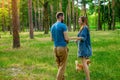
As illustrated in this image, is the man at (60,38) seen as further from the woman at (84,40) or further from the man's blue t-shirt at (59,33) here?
the woman at (84,40)

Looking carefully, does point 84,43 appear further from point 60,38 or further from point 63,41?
point 60,38

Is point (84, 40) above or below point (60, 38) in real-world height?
below

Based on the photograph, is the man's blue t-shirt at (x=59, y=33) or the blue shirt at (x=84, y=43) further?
the blue shirt at (x=84, y=43)

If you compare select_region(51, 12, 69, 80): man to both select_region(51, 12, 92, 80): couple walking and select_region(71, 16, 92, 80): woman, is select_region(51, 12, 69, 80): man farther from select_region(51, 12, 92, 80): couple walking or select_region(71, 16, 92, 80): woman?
select_region(71, 16, 92, 80): woman

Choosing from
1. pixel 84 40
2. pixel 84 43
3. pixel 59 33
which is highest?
pixel 59 33

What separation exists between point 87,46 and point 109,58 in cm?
680

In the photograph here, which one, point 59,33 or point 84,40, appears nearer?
point 59,33

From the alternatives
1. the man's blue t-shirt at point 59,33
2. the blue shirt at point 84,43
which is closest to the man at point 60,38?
the man's blue t-shirt at point 59,33

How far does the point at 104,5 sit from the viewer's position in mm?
95125

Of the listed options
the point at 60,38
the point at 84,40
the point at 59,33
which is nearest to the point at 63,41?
the point at 60,38

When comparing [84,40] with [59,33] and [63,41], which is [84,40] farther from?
[59,33]

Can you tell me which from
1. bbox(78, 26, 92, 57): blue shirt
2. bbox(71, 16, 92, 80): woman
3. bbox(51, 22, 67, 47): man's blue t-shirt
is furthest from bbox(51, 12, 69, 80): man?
bbox(78, 26, 92, 57): blue shirt

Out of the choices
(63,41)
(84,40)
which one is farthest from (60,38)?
(84,40)

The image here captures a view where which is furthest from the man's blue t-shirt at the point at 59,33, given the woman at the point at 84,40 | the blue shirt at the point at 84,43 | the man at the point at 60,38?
the blue shirt at the point at 84,43
